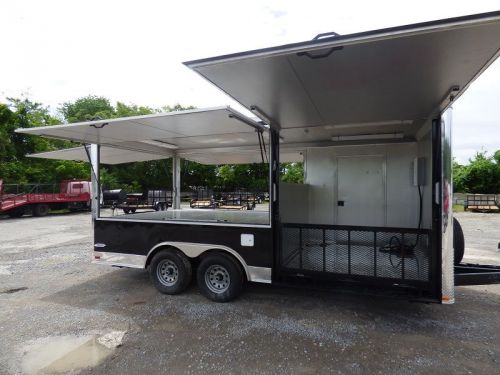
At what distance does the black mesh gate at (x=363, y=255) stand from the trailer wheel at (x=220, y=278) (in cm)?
61

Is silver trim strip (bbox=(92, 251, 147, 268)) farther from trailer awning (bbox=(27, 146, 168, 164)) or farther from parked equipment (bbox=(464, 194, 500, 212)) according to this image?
parked equipment (bbox=(464, 194, 500, 212))

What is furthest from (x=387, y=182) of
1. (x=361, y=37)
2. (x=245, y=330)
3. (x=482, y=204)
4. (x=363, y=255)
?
(x=482, y=204)

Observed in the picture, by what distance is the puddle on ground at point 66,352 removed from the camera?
277 centimetres

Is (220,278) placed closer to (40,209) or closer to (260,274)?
(260,274)

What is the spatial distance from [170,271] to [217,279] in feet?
2.43

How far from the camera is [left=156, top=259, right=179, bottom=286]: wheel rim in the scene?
4.43m

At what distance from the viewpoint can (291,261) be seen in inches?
157

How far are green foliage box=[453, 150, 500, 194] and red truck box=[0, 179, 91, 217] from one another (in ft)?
85.8

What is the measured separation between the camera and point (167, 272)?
14.7 feet

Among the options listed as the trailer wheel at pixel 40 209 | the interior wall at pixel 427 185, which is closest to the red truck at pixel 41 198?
the trailer wheel at pixel 40 209

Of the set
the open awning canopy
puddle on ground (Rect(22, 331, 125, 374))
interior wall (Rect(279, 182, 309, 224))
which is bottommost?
puddle on ground (Rect(22, 331, 125, 374))

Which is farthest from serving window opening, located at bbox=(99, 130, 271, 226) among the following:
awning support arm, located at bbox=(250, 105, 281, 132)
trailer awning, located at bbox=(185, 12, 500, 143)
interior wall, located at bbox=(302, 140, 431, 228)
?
trailer awning, located at bbox=(185, 12, 500, 143)

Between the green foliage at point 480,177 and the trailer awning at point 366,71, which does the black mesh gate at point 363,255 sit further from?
the green foliage at point 480,177

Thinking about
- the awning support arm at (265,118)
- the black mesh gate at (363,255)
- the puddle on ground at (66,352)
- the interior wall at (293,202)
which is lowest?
the puddle on ground at (66,352)
